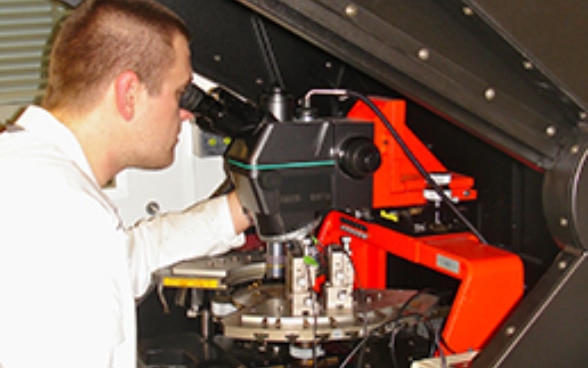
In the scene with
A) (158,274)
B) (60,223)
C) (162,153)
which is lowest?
(158,274)

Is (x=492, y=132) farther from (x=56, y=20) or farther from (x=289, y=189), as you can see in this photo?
(x=56, y=20)

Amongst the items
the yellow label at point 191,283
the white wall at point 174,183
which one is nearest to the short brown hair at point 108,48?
the yellow label at point 191,283

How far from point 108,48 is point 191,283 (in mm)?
684

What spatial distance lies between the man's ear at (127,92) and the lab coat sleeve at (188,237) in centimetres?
47

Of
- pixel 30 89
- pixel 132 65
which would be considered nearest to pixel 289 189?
pixel 132 65

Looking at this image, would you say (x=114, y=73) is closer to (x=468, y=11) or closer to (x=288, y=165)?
(x=288, y=165)

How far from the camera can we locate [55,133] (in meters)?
1.31

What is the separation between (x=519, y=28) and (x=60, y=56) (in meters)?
0.95

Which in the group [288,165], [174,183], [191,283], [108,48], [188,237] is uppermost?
[108,48]

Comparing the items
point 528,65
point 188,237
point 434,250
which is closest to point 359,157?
point 434,250

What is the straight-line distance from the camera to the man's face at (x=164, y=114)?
55.2 inches

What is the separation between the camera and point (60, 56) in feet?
4.60

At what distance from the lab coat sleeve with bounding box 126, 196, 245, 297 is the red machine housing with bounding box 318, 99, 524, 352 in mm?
269

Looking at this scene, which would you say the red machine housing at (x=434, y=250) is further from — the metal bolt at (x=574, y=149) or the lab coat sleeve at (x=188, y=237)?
the metal bolt at (x=574, y=149)
